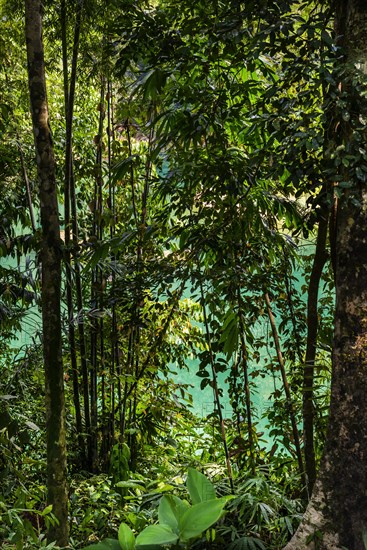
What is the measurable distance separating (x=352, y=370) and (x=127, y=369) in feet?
6.08

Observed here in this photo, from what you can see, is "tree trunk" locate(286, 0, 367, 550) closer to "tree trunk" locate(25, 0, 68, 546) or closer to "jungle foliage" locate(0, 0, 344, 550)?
"jungle foliage" locate(0, 0, 344, 550)

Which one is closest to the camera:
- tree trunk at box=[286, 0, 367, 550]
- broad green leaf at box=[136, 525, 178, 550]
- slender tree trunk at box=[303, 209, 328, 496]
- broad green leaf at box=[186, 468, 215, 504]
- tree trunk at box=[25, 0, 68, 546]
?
broad green leaf at box=[136, 525, 178, 550]

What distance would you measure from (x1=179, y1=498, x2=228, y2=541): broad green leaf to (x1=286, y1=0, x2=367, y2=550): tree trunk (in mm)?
658

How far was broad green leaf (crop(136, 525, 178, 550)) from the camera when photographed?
1.40 meters

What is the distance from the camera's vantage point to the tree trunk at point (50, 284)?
7.33 feet

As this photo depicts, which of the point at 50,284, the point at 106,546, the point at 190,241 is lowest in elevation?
the point at 106,546

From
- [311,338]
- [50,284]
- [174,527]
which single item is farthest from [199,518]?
[311,338]

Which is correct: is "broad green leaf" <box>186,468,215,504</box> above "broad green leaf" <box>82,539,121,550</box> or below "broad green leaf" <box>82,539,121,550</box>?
above

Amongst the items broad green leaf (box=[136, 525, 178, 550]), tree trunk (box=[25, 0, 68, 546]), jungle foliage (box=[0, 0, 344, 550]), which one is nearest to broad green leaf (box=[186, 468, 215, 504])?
A: jungle foliage (box=[0, 0, 344, 550])

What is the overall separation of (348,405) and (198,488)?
602 millimetres

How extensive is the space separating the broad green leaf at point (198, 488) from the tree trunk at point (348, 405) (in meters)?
0.56

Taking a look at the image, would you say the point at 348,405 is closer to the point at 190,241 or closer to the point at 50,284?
the point at 190,241

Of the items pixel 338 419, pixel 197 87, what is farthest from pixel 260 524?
pixel 197 87

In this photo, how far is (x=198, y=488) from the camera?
1.61 metres
